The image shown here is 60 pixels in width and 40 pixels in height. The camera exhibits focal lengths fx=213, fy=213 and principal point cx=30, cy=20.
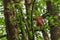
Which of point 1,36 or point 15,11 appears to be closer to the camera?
point 15,11

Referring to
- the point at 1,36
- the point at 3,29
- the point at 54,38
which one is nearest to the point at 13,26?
the point at 3,29

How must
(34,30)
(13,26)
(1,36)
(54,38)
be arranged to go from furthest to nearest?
1. (54,38)
2. (1,36)
3. (34,30)
4. (13,26)

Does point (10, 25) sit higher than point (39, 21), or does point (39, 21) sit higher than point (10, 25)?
point (10, 25)

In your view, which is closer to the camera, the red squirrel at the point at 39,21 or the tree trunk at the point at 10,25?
the tree trunk at the point at 10,25

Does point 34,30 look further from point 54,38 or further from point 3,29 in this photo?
point 54,38

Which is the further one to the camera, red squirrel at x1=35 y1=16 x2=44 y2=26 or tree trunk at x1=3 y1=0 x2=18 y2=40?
red squirrel at x1=35 y1=16 x2=44 y2=26

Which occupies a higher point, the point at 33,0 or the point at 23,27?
the point at 33,0

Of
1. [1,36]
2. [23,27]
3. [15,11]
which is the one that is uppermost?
[15,11]

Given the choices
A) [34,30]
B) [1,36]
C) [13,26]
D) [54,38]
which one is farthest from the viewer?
[54,38]

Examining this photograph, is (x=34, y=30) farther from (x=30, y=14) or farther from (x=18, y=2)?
(x=18, y=2)

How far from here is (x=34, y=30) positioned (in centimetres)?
372

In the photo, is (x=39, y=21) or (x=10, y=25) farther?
(x=39, y=21)

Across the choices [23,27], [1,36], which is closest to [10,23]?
[23,27]

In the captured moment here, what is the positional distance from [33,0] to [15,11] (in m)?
0.34
